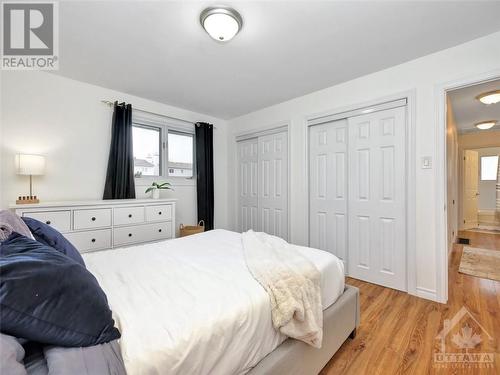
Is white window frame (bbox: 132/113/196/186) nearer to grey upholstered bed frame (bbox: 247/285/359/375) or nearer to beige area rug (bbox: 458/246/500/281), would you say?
grey upholstered bed frame (bbox: 247/285/359/375)

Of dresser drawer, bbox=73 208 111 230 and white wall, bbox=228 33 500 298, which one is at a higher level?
white wall, bbox=228 33 500 298

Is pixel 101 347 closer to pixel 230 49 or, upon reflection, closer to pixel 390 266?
pixel 230 49

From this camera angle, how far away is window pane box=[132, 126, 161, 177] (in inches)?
133

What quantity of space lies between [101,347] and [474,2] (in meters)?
2.92

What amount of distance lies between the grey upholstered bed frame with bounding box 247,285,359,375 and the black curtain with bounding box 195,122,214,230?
106 inches

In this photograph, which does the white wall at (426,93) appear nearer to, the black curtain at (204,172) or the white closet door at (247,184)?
the white closet door at (247,184)

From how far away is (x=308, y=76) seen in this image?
273cm

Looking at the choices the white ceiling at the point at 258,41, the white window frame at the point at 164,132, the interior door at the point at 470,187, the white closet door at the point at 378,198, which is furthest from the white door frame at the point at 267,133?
the interior door at the point at 470,187

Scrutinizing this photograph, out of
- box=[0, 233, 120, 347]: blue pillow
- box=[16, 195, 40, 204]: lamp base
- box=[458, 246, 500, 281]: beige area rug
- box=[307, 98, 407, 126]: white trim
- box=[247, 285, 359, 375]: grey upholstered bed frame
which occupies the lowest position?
box=[458, 246, 500, 281]: beige area rug

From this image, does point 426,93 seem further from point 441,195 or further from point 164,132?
point 164,132

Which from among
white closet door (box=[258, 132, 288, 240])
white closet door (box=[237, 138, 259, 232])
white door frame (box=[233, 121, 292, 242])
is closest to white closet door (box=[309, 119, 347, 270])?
white door frame (box=[233, 121, 292, 242])

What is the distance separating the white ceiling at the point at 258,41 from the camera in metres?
1.71

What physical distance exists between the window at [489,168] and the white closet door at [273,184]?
6.58 metres

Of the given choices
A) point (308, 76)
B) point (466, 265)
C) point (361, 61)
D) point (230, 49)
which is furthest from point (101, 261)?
point (466, 265)
